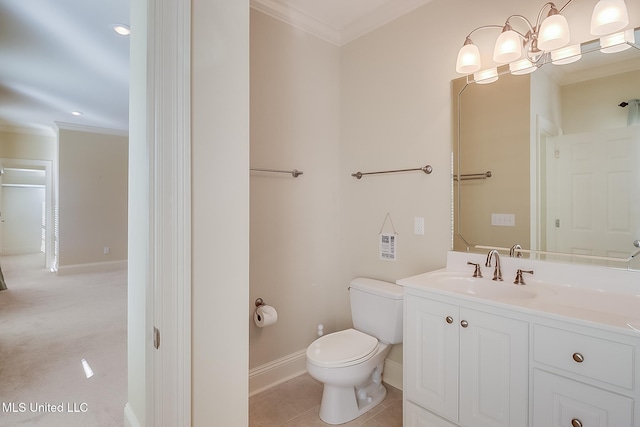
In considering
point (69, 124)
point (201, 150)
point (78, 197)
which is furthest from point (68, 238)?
point (201, 150)

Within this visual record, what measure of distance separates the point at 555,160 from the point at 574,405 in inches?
43.8

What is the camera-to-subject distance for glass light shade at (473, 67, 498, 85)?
5.93ft

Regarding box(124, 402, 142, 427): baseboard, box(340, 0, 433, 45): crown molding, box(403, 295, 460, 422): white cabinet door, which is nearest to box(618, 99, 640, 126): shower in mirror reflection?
box(403, 295, 460, 422): white cabinet door

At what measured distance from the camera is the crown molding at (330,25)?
217cm

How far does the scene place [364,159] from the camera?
2469 millimetres

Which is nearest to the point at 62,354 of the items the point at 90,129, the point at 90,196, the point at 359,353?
the point at 359,353

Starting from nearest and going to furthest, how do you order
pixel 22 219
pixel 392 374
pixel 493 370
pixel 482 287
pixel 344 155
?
pixel 493 370, pixel 482 287, pixel 392 374, pixel 344 155, pixel 22 219

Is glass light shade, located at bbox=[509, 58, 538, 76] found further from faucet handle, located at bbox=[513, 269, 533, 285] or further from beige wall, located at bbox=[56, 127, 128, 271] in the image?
beige wall, located at bbox=[56, 127, 128, 271]

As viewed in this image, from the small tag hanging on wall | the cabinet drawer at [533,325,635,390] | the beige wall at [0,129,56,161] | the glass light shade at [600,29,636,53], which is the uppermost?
the beige wall at [0,129,56,161]

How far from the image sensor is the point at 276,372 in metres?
2.30

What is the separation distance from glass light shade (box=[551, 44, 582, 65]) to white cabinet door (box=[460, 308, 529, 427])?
131 cm

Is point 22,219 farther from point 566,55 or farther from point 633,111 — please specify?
point 633,111

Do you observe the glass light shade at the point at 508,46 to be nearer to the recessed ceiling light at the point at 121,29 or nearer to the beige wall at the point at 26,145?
the recessed ceiling light at the point at 121,29

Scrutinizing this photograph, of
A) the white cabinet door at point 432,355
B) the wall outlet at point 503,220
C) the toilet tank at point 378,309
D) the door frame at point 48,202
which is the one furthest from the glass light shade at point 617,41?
the door frame at point 48,202
